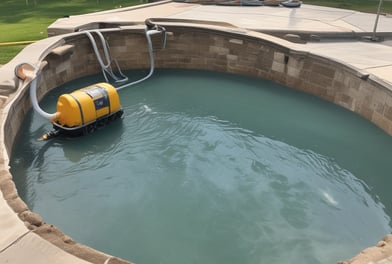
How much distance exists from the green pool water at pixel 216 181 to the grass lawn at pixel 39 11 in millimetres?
3984

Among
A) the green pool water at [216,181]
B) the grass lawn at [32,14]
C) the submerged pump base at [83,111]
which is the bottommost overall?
the green pool water at [216,181]

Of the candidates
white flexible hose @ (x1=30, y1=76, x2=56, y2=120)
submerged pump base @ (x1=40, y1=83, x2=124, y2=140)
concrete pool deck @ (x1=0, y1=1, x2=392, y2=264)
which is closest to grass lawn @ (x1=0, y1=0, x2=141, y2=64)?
concrete pool deck @ (x1=0, y1=1, x2=392, y2=264)

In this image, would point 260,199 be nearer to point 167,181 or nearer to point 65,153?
point 167,181

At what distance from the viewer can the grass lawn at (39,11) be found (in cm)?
1303

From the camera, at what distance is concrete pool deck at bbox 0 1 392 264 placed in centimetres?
369

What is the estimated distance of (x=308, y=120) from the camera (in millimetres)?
9477

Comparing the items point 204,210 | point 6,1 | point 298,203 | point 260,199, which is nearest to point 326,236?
point 298,203

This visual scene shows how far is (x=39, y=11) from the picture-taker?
17.5 meters

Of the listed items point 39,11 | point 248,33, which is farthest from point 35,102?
→ point 39,11

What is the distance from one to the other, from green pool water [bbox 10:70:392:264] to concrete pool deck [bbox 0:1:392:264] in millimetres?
1224

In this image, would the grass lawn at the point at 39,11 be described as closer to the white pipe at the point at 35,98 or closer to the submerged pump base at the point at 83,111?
the white pipe at the point at 35,98

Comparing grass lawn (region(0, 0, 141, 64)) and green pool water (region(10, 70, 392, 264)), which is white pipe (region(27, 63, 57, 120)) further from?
grass lawn (region(0, 0, 141, 64))

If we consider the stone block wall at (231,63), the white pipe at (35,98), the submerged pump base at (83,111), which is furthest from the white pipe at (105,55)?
the submerged pump base at (83,111)

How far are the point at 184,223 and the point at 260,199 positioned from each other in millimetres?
1467
